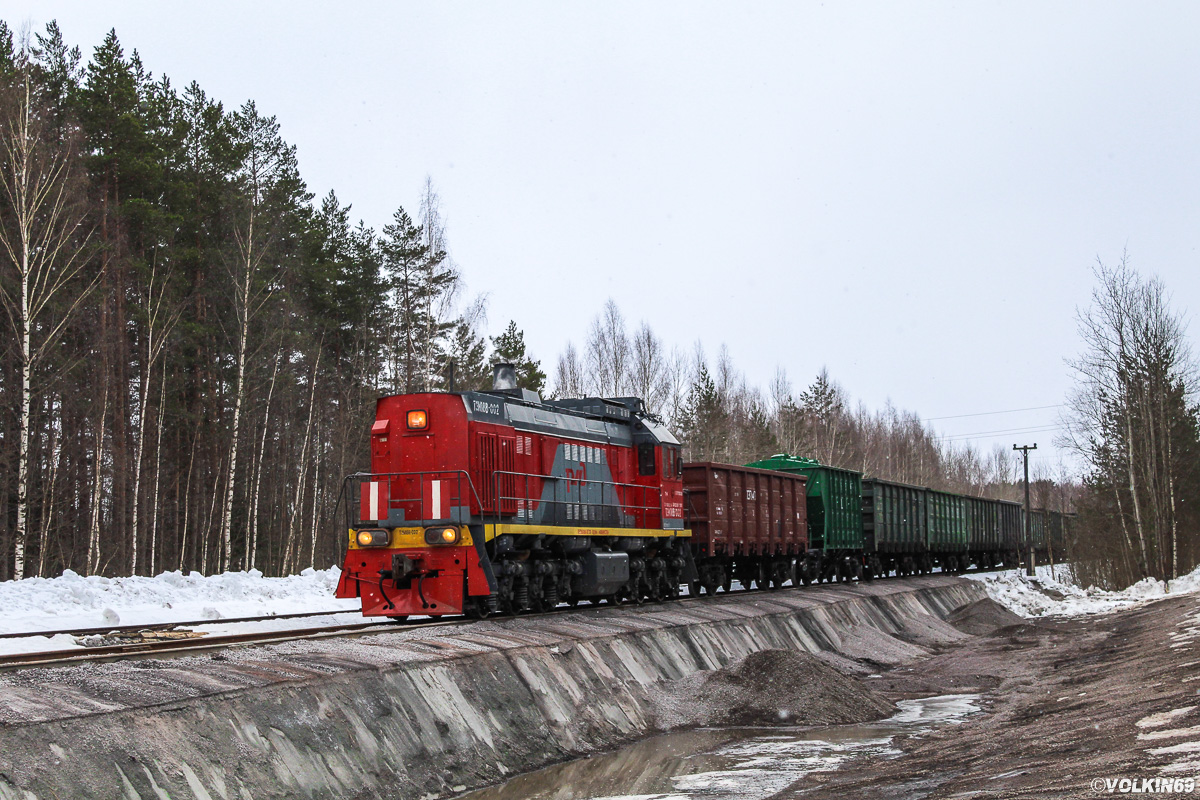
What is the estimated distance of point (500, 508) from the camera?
53.1 feet

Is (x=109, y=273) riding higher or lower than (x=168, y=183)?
lower

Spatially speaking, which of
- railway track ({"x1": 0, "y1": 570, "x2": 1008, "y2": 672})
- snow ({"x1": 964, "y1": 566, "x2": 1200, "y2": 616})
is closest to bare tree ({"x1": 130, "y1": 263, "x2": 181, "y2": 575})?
railway track ({"x1": 0, "y1": 570, "x2": 1008, "y2": 672})

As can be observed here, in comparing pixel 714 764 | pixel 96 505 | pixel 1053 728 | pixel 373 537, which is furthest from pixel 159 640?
pixel 96 505

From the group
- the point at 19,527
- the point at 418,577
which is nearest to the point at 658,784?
the point at 418,577

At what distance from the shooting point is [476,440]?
54.2 ft

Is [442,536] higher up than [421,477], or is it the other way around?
[421,477]

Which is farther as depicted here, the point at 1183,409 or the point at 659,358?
the point at 659,358

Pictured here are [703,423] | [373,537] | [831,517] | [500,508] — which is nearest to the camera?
[373,537]

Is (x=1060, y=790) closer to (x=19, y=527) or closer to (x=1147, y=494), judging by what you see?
(x=19, y=527)

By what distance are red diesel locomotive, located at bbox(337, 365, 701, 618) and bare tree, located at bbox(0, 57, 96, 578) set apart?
1112 cm

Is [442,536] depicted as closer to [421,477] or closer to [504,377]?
[421,477]

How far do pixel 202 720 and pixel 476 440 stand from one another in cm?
850

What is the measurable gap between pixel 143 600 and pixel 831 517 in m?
19.8

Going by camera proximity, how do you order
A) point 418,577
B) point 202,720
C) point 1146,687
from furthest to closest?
point 418,577
point 1146,687
point 202,720
